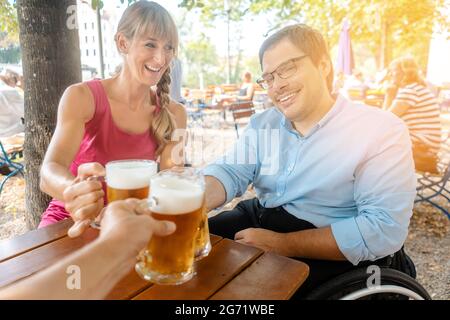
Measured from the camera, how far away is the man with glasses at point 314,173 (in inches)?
59.3

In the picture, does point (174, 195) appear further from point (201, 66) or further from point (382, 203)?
point (201, 66)

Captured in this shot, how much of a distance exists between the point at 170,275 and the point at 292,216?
3.08 ft

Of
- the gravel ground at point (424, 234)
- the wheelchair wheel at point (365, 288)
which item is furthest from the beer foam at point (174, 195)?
the gravel ground at point (424, 234)

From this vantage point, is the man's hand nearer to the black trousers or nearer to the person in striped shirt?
the black trousers

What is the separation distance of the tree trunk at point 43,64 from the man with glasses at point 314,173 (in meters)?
1.47

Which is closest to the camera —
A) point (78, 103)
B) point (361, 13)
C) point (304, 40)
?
point (304, 40)

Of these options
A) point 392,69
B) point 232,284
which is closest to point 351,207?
point 232,284

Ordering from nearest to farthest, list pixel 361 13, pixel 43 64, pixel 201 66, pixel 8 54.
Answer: pixel 43 64
pixel 8 54
pixel 361 13
pixel 201 66

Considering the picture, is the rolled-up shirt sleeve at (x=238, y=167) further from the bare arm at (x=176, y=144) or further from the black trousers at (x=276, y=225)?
the bare arm at (x=176, y=144)

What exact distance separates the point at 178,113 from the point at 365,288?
1673mm

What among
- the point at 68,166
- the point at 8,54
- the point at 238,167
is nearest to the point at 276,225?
the point at 238,167

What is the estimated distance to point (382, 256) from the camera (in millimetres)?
1504

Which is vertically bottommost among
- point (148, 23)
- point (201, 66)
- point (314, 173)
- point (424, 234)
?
point (424, 234)

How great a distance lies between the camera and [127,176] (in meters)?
1.04
